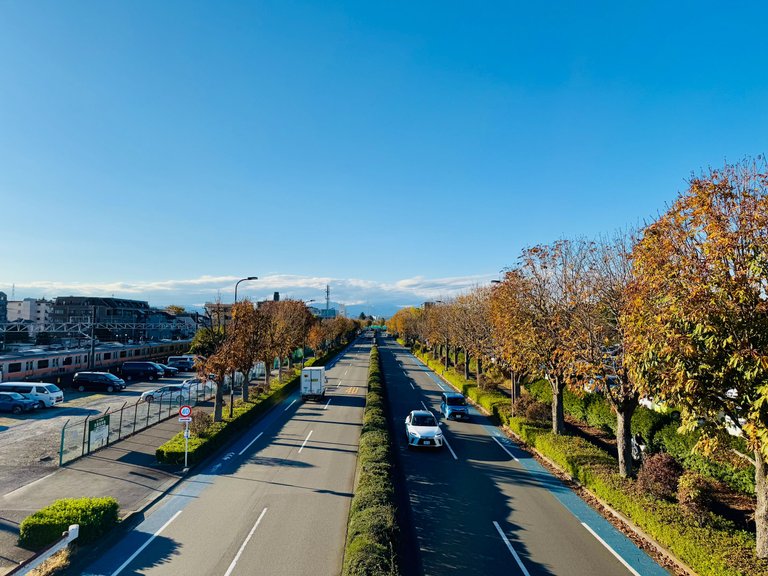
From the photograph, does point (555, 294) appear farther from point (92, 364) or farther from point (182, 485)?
point (92, 364)

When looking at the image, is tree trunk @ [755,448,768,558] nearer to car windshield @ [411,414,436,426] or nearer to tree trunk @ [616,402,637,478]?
tree trunk @ [616,402,637,478]

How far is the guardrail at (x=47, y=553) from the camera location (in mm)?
9681

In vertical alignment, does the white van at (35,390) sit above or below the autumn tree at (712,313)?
below

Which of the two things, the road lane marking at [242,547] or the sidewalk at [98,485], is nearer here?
the road lane marking at [242,547]

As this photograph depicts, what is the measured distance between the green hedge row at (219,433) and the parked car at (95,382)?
563 inches

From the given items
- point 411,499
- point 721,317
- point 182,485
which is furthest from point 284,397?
point 721,317

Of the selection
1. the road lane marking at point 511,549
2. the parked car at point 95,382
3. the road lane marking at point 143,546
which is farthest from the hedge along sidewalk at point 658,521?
the parked car at point 95,382

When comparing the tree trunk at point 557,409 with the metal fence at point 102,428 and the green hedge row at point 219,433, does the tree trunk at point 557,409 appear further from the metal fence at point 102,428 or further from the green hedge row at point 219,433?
the metal fence at point 102,428

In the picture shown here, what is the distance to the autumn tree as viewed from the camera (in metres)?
9.09

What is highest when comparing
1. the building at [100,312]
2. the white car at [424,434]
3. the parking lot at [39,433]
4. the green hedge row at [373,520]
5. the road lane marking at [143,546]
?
the building at [100,312]

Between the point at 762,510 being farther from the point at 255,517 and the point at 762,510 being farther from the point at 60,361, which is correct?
the point at 60,361

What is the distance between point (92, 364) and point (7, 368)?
905 centimetres

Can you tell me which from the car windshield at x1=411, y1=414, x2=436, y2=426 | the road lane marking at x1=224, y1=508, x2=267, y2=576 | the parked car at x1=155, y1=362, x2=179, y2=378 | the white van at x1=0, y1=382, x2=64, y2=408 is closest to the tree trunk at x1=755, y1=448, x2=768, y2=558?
the road lane marking at x1=224, y1=508, x2=267, y2=576

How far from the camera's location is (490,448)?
2350 cm
